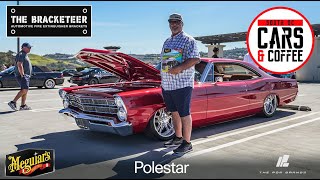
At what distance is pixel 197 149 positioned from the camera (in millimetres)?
4691

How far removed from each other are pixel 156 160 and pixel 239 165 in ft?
3.24

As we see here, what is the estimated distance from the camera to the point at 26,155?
3543 millimetres

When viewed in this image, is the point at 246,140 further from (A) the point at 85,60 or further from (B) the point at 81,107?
(A) the point at 85,60

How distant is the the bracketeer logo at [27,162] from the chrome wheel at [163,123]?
178 centimetres

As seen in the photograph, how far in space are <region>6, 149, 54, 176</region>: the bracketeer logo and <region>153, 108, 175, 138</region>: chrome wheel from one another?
1.78m

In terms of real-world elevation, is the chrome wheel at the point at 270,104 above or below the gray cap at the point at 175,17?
below


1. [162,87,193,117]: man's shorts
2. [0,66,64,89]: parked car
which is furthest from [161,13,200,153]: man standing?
[0,66,64,89]: parked car

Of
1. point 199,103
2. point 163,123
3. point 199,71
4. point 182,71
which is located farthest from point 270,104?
point 182,71

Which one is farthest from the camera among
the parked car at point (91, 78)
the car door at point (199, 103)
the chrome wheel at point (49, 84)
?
the parked car at point (91, 78)

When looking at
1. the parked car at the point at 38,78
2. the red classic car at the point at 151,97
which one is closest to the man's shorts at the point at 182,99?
the red classic car at the point at 151,97

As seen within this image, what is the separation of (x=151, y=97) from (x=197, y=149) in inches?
38.5

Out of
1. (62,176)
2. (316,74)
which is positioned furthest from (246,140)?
(316,74)

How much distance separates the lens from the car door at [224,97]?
5695mm

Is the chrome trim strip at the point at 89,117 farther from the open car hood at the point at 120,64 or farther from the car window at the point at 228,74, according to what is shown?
the car window at the point at 228,74
